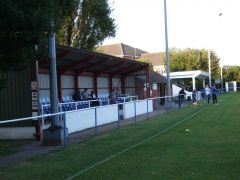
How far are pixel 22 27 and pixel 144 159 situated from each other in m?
4.43

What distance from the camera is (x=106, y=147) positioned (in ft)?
47.7

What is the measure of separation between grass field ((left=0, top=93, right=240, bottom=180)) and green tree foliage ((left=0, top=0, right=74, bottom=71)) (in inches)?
110

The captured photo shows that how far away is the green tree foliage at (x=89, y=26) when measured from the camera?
3878 cm

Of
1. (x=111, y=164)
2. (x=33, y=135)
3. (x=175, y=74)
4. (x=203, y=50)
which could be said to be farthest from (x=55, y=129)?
(x=203, y=50)

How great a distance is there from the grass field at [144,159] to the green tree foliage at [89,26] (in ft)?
74.9

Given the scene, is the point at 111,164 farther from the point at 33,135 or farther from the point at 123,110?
the point at 123,110

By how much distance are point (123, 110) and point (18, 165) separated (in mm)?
14552

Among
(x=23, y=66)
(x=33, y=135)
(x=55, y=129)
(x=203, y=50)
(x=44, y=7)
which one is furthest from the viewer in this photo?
(x=203, y=50)

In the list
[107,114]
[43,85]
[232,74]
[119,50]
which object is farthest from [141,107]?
[119,50]

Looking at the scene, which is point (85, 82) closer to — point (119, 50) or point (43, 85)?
point (43, 85)

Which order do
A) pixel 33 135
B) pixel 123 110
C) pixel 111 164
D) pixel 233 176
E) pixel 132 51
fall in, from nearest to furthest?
pixel 233 176
pixel 111 164
pixel 33 135
pixel 123 110
pixel 132 51

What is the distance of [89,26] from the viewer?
130 feet

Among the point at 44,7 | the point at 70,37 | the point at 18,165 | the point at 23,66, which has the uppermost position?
the point at 70,37

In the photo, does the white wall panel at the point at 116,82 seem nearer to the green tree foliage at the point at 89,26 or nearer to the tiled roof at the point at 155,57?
the green tree foliage at the point at 89,26
